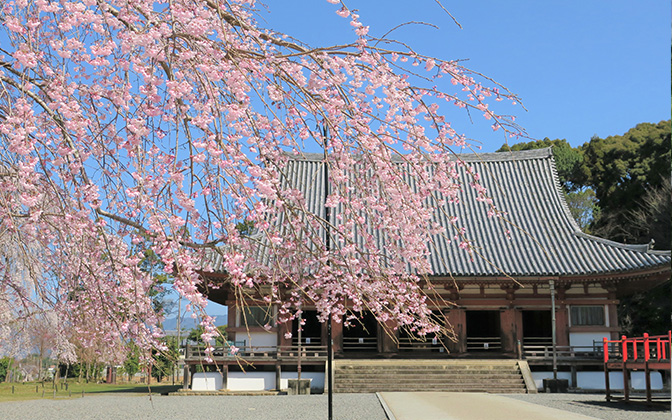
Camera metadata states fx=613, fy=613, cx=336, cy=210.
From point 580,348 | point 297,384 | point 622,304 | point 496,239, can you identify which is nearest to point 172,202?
point 297,384

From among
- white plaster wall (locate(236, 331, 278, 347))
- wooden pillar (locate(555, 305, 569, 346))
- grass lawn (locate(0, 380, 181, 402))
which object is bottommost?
grass lawn (locate(0, 380, 181, 402))

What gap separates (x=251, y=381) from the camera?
18.1 metres

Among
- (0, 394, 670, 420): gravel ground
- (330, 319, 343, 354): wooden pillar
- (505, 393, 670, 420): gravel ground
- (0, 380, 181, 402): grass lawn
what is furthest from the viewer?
(0, 380, 181, 402): grass lawn

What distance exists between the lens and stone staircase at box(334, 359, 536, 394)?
1636 centimetres

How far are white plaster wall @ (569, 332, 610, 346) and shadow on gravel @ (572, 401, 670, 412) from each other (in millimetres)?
4710

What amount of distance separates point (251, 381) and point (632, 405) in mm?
10183

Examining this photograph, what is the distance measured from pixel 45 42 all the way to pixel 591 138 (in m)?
35.9

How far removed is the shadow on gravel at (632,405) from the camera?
12.1m

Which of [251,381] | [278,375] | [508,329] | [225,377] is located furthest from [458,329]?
[225,377]

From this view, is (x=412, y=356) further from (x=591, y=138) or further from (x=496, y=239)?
(x=591, y=138)

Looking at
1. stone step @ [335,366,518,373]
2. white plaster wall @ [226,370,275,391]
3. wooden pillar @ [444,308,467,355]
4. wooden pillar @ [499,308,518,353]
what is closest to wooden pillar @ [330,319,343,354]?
stone step @ [335,366,518,373]

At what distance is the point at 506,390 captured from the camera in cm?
1630

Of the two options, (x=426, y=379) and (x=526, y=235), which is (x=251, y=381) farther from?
(x=526, y=235)

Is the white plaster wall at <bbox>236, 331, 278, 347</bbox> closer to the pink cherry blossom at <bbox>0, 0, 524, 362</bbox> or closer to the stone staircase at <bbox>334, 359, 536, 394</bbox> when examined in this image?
the stone staircase at <bbox>334, 359, 536, 394</bbox>
